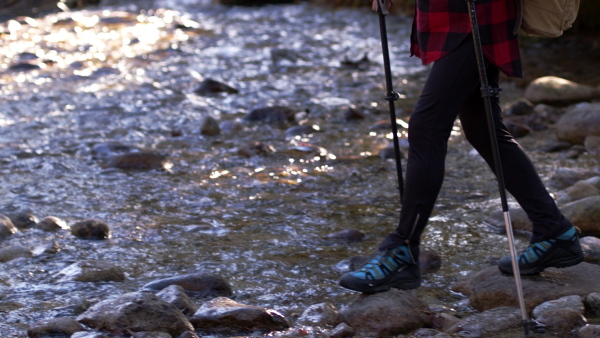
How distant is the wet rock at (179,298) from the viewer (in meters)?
3.42

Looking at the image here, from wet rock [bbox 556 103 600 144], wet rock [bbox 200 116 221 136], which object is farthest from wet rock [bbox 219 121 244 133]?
wet rock [bbox 556 103 600 144]

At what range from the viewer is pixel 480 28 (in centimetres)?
323

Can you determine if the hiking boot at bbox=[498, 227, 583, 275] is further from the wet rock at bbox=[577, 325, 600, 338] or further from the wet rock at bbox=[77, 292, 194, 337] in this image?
the wet rock at bbox=[77, 292, 194, 337]

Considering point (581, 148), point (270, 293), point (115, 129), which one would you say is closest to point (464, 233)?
point (270, 293)

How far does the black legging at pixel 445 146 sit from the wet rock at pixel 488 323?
1.37ft

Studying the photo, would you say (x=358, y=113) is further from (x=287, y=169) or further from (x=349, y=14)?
(x=349, y=14)

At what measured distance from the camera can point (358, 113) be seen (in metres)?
7.76

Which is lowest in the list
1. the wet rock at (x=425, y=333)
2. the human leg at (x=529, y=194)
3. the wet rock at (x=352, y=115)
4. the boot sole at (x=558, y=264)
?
the wet rock at (x=352, y=115)

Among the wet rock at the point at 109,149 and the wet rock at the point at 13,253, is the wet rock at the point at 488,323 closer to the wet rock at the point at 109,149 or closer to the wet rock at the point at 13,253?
the wet rock at the point at 13,253

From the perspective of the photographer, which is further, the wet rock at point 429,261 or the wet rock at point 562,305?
the wet rock at point 429,261

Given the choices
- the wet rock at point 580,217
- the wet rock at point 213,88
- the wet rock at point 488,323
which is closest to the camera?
the wet rock at point 488,323

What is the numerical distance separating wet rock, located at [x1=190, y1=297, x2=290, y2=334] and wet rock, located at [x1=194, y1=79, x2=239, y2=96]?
5.77 m

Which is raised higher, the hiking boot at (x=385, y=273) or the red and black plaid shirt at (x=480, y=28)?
the red and black plaid shirt at (x=480, y=28)

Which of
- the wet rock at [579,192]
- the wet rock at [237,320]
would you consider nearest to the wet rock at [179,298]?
the wet rock at [237,320]
